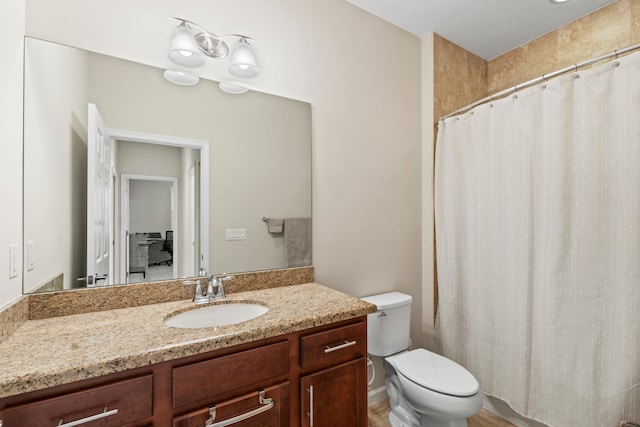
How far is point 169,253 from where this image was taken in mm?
1455

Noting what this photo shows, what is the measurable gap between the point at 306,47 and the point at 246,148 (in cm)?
72

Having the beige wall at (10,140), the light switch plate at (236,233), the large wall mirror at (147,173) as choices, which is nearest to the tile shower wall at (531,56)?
the large wall mirror at (147,173)

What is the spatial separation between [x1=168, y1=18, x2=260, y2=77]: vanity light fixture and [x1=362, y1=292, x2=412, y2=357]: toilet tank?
151 centimetres

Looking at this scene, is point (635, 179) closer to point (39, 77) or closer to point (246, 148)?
A: point (246, 148)

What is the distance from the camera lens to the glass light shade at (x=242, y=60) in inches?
61.0

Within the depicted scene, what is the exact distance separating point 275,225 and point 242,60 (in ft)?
2.85

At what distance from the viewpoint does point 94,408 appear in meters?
0.82

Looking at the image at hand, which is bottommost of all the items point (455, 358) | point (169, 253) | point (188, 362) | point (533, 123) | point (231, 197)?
point (455, 358)

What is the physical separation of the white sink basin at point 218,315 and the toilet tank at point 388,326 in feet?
2.54

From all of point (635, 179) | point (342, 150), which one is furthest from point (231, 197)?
point (635, 179)

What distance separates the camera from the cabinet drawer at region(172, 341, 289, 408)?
0.93 meters

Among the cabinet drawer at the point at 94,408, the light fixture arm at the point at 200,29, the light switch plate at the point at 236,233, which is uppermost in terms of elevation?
the light fixture arm at the point at 200,29

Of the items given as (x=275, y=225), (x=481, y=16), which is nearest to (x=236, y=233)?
(x=275, y=225)

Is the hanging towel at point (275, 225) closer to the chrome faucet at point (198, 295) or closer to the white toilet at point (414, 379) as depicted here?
the chrome faucet at point (198, 295)
